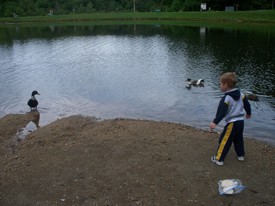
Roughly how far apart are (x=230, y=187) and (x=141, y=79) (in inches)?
671

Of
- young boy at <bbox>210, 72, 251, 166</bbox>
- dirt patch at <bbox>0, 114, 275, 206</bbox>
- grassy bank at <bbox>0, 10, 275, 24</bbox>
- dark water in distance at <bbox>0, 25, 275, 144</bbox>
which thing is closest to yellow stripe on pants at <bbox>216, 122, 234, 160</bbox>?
young boy at <bbox>210, 72, 251, 166</bbox>

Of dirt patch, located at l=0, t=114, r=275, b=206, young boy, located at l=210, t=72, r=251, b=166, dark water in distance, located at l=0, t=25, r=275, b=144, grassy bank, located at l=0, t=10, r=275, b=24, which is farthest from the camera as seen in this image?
grassy bank, located at l=0, t=10, r=275, b=24

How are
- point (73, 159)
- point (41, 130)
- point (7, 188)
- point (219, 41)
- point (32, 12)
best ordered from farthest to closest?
point (32, 12) → point (219, 41) → point (41, 130) → point (73, 159) → point (7, 188)

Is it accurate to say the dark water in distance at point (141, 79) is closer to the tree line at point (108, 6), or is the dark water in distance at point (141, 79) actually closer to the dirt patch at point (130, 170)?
the dirt patch at point (130, 170)

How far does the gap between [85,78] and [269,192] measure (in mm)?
19341

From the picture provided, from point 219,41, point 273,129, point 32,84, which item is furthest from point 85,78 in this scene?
point 219,41

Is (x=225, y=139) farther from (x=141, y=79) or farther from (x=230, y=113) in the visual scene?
(x=141, y=79)

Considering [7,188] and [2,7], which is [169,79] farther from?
[2,7]

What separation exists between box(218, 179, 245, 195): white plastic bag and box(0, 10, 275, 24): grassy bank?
62077mm

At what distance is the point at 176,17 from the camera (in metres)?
82.8

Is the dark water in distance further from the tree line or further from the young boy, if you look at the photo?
the tree line

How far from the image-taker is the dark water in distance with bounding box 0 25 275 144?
55.6 feet

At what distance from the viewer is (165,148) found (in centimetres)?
1018

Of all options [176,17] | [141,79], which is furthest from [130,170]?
[176,17]
